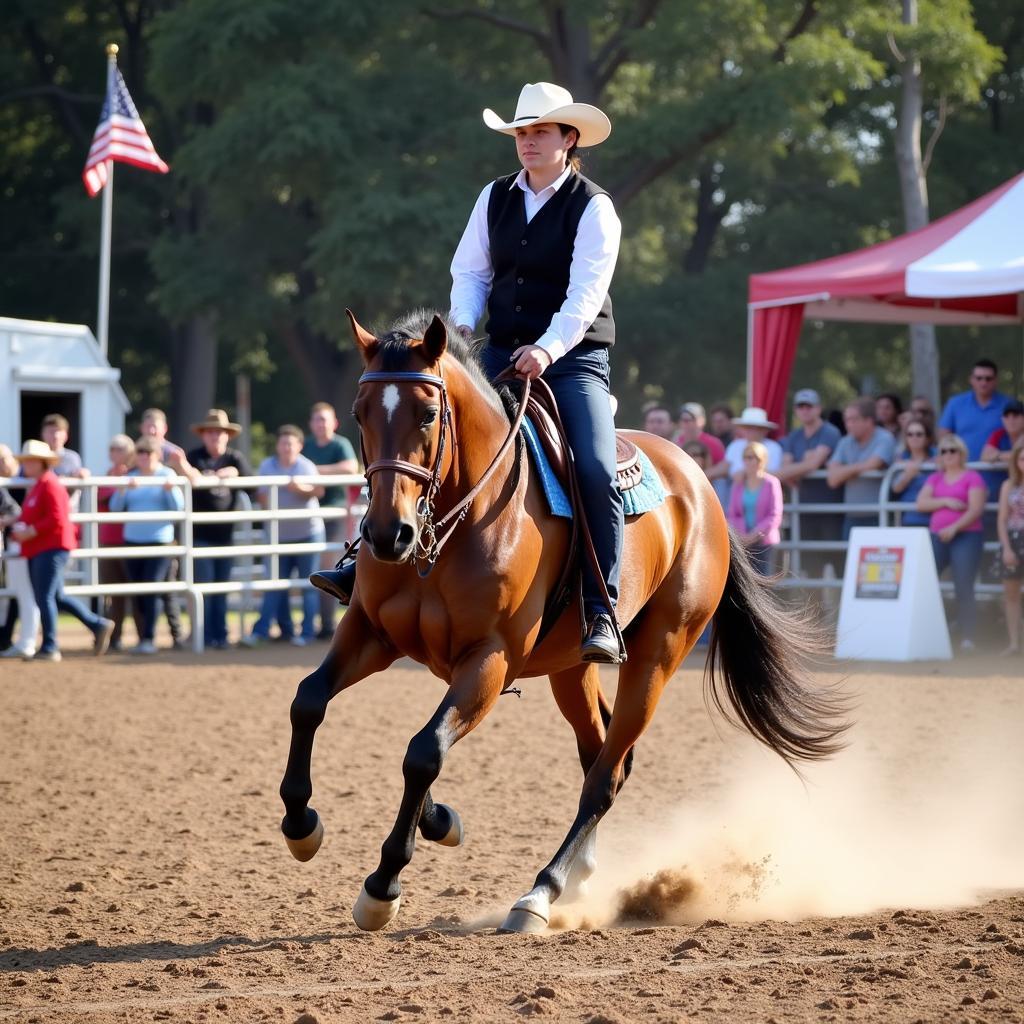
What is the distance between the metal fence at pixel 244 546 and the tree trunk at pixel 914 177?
28.7ft

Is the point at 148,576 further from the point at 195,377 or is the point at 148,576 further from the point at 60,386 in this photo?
the point at 195,377

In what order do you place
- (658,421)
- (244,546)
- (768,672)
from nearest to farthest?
1. (768,672)
2. (244,546)
3. (658,421)

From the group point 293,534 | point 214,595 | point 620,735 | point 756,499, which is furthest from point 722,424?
point 620,735

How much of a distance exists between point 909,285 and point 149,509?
7520mm

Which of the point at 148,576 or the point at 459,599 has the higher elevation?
the point at 459,599

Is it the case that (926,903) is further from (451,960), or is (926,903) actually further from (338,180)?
(338,180)

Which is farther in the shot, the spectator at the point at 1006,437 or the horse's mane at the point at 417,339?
the spectator at the point at 1006,437

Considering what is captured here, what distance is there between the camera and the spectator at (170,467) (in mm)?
14625

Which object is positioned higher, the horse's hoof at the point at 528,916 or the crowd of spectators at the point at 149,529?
the crowd of spectators at the point at 149,529

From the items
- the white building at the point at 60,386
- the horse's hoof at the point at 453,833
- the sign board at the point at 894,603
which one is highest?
the white building at the point at 60,386

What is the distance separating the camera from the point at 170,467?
15.0 metres

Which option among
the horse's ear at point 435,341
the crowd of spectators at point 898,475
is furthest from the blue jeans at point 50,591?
the horse's ear at point 435,341

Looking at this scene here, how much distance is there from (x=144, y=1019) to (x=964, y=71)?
22.4m

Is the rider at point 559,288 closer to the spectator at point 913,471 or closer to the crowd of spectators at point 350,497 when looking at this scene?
the crowd of spectators at point 350,497
